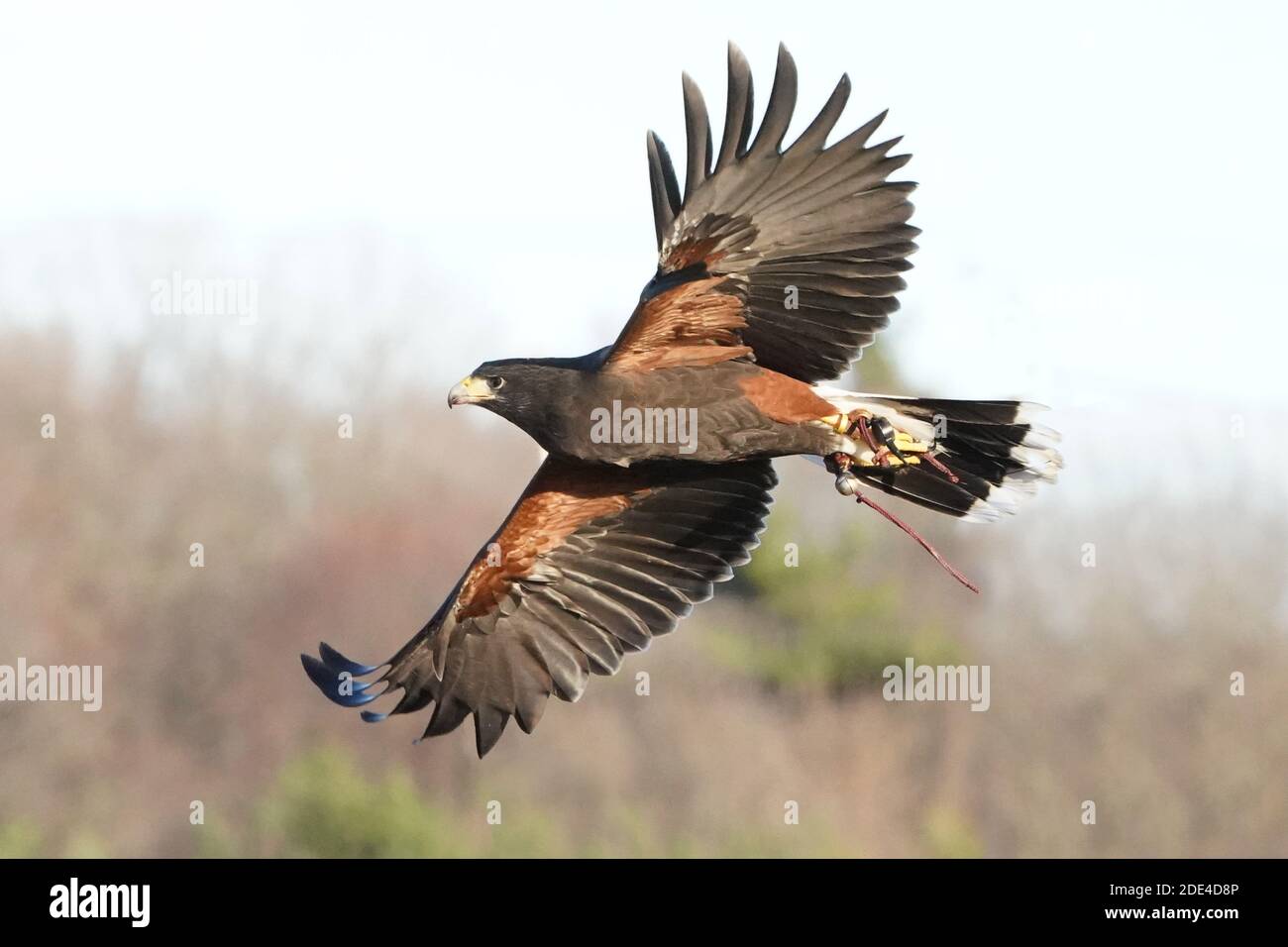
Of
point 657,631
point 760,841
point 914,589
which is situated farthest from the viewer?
point 914,589

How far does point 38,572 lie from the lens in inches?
1839

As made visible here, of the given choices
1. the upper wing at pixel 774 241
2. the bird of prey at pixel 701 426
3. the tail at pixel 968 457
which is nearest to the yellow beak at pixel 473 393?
the bird of prey at pixel 701 426

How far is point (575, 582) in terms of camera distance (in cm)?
1142

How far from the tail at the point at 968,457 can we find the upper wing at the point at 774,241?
26.3 inches

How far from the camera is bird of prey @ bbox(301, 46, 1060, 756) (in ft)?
31.8

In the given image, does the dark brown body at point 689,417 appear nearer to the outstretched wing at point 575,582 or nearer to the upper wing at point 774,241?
the upper wing at point 774,241

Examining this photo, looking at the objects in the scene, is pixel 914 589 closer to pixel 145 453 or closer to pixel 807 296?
pixel 145 453

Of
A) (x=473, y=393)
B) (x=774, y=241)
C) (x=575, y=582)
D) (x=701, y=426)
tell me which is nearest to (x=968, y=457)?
(x=701, y=426)

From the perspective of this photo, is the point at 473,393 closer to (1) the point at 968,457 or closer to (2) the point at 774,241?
(2) the point at 774,241

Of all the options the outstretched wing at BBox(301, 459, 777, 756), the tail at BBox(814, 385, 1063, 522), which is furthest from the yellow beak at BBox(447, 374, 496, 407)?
the tail at BBox(814, 385, 1063, 522)

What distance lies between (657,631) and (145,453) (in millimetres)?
39456
